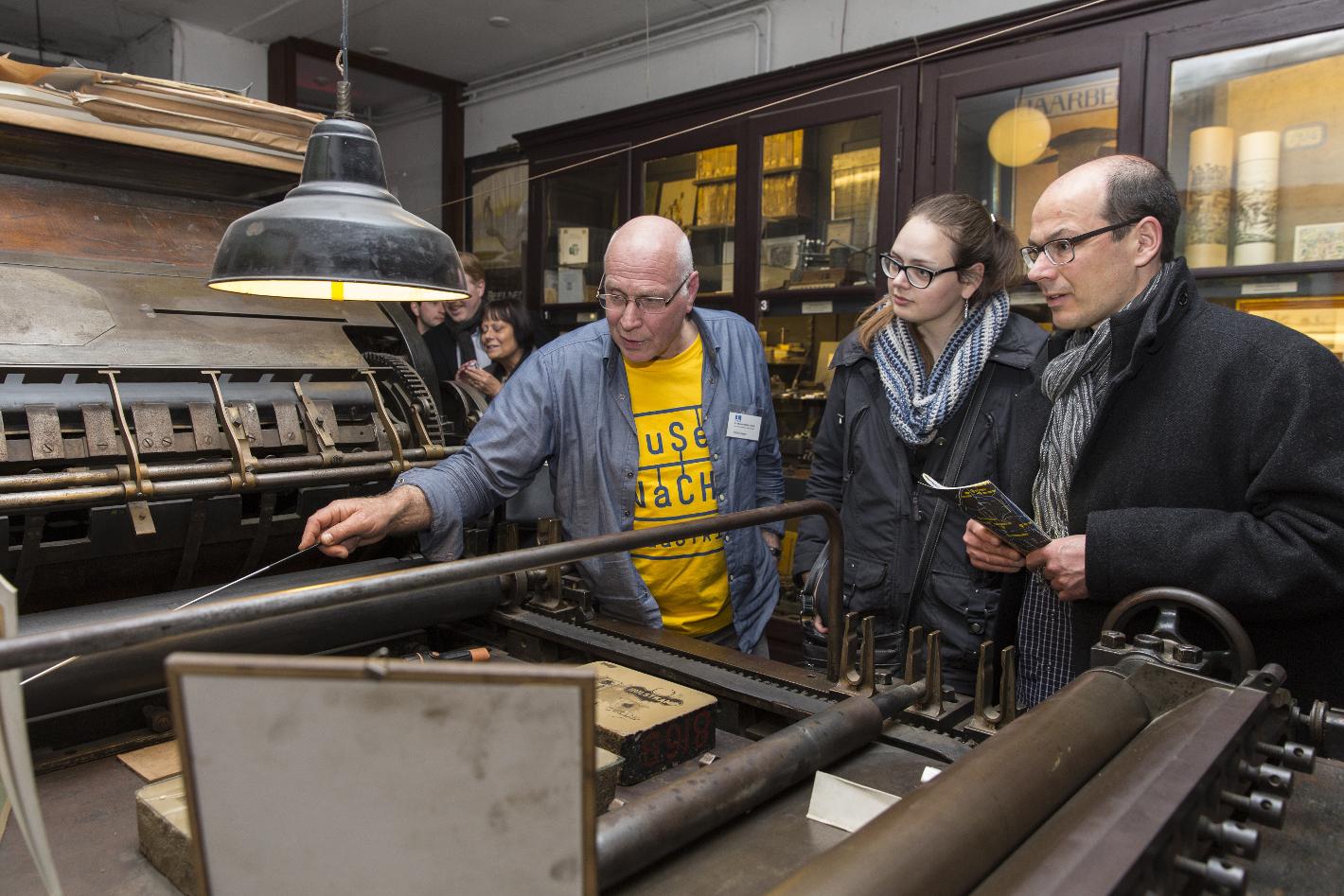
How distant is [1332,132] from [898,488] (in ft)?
6.12

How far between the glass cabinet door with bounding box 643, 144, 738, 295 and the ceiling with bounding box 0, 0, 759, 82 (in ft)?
2.96

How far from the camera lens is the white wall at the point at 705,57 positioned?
411 centimetres

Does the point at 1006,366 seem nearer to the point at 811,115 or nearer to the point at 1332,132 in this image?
the point at 1332,132

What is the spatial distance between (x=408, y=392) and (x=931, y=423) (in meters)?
1.15

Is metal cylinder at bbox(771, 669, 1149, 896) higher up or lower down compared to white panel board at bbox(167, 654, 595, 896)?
lower down

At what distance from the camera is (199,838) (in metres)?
0.61

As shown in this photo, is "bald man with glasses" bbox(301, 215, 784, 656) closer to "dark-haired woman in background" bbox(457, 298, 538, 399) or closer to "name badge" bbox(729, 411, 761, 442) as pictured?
"name badge" bbox(729, 411, 761, 442)

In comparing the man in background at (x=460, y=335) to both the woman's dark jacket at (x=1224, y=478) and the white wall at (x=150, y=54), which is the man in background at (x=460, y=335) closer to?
the white wall at (x=150, y=54)

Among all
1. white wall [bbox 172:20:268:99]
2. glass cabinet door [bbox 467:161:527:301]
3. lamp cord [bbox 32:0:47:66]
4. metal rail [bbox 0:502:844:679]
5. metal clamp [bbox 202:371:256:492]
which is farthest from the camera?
glass cabinet door [bbox 467:161:527:301]

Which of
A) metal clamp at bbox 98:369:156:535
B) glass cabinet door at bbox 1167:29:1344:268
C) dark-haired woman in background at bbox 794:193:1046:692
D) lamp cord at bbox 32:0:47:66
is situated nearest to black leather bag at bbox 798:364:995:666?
dark-haired woman in background at bbox 794:193:1046:692

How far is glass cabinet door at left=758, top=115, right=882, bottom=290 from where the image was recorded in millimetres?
3689

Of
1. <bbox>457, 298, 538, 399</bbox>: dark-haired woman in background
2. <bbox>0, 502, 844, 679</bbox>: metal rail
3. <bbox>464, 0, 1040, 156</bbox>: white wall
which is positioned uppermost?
<bbox>464, 0, 1040, 156</bbox>: white wall

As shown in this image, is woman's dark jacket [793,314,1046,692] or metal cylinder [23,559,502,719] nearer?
metal cylinder [23,559,502,719]

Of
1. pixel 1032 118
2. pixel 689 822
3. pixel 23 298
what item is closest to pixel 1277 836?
pixel 689 822
